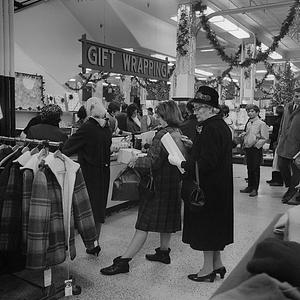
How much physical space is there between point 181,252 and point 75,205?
1.54 m

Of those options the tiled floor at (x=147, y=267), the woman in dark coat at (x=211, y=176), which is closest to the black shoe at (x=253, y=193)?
the tiled floor at (x=147, y=267)

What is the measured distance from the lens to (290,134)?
217 inches

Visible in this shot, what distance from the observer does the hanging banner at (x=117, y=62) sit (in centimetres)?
397

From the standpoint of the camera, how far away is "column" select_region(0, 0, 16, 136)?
3939mm

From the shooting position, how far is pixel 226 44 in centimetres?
1370

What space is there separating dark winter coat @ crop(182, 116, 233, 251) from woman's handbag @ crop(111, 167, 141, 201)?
0.71 metres

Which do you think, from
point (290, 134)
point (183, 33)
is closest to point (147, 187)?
point (290, 134)

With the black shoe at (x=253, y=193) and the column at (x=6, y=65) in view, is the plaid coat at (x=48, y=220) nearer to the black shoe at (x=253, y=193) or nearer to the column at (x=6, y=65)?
the column at (x=6, y=65)

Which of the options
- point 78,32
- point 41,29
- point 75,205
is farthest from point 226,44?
point 75,205

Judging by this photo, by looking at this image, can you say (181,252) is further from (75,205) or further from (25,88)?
(25,88)

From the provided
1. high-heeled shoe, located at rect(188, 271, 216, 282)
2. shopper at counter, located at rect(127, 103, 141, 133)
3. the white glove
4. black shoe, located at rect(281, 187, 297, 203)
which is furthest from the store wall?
high-heeled shoe, located at rect(188, 271, 216, 282)

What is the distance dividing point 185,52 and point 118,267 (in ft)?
21.4

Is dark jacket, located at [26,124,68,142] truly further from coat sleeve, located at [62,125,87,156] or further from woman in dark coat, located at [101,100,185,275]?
woman in dark coat, located at [101,100,185,275]

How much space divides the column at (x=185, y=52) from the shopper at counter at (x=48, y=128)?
5.30 m
